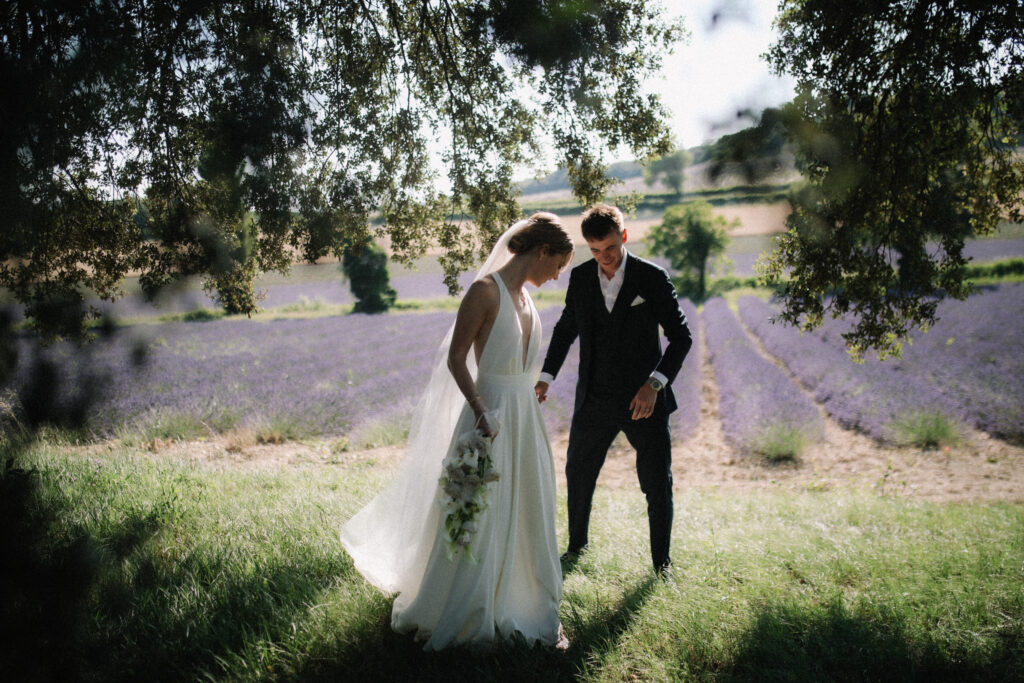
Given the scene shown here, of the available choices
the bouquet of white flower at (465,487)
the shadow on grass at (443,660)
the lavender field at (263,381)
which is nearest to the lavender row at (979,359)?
the lavender field at (263,381)

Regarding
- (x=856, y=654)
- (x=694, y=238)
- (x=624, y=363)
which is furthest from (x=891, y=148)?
(x=694, y=238)

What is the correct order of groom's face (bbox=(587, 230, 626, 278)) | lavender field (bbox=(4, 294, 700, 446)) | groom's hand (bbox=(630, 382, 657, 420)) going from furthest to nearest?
lavender field (bbox=(4, 294, 700, 446)), groom's face (bbox=(587, 230, 626, 278)), groom's hand (bbox=(630, 382, 657, 420))

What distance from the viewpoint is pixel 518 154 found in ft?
15.3

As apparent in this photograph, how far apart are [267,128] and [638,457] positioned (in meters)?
3.11

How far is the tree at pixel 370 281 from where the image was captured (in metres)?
19.3

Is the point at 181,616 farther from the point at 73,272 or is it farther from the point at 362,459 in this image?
the point at 362,459

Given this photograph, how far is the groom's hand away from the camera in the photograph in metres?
2.87

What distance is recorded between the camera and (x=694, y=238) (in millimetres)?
26812

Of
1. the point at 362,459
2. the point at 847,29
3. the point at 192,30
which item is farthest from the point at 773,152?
the point at 362,459

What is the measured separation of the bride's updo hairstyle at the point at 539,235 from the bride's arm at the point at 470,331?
26 centimetres

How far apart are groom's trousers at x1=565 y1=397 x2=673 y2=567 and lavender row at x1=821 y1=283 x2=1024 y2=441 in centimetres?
622

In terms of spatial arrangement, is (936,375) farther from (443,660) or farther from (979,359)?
(443,660)

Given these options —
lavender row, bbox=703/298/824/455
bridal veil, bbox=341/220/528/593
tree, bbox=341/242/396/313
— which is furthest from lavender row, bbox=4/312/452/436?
lavender row, bbox=703/298/824/455

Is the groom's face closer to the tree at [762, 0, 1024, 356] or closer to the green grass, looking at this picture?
the tree at [762, 0, 1024, 356]
